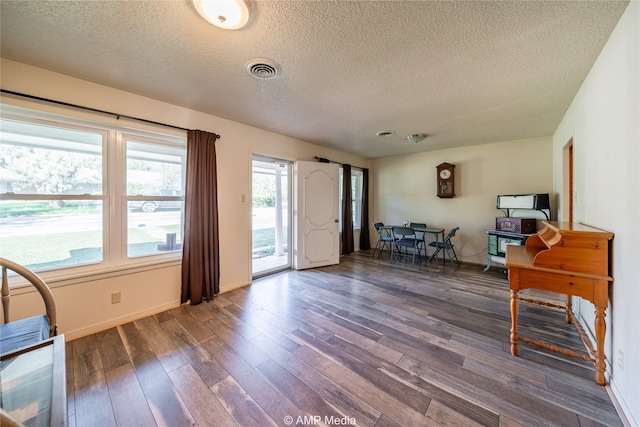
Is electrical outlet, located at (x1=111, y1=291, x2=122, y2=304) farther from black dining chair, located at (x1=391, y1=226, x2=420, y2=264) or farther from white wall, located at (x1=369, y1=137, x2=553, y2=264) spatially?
white wall, located at (x1=369, y1=137, x2=553, y2=264)

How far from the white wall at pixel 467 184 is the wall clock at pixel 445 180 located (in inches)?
6.2

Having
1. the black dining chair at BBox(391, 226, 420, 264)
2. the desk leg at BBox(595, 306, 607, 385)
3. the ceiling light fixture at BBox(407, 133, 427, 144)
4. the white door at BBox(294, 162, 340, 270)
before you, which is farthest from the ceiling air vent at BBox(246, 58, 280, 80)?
the black dining chair at BBox(391, 226, 420, 264)

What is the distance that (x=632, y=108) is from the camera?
1249mm

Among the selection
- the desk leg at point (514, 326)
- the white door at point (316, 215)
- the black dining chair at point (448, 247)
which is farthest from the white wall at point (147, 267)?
the black dining chair at point (448, 247)

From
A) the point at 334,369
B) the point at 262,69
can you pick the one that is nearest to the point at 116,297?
the point at 334,369

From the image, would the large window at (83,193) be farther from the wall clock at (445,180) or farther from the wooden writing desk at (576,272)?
the wall clock at (445,180)

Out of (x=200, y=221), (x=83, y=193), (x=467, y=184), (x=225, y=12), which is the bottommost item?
(x=200, y=221)

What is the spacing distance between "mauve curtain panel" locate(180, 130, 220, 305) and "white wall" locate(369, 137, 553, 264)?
405cm

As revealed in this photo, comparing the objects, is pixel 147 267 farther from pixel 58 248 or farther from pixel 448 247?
pixel 448 247

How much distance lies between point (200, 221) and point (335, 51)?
2286mm

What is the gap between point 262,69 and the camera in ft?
6.17

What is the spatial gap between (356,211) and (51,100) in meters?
5.05

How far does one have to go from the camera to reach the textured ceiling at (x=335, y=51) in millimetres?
1334

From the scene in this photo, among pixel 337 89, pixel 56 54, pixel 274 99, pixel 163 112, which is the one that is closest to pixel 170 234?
pixel 163 112
